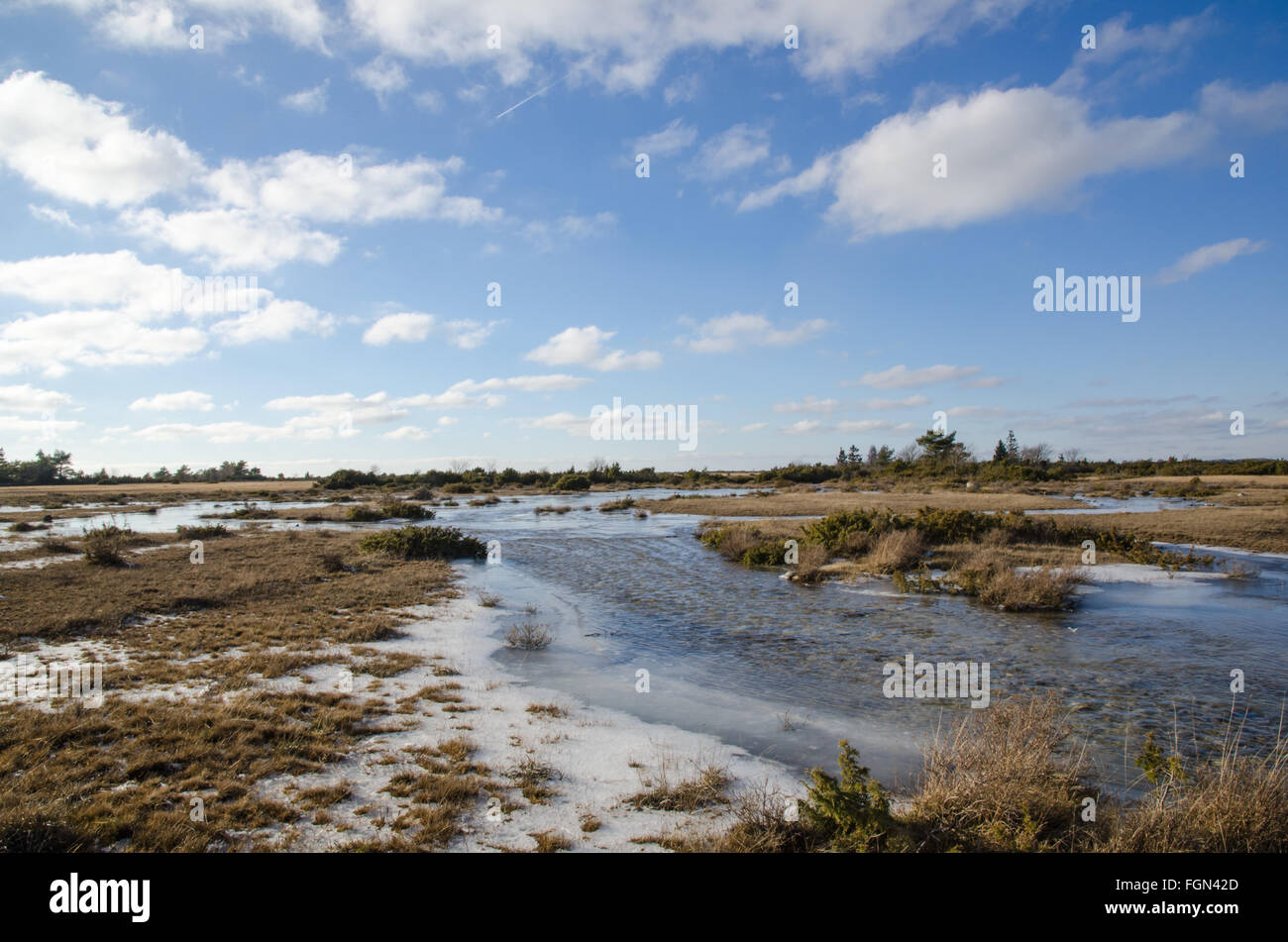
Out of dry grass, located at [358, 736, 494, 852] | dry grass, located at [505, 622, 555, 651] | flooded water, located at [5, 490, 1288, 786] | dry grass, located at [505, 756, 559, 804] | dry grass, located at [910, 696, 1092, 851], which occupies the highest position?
dry grass, located at [910, 696, 1092, 851]

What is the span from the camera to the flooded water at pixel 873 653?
27.5 ft

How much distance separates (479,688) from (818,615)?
9.36 metres

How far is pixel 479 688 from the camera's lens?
989 centimetres

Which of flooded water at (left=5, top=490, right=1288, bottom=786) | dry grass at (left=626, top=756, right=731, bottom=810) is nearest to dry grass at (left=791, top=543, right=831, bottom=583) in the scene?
flooded water at (left=5, top=490, right=1288, bottom=786)

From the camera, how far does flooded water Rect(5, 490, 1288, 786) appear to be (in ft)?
27.5

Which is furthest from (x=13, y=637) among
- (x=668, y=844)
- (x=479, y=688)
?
(x=668, y=844)

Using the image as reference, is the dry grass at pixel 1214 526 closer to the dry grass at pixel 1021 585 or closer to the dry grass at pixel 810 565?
the dry grass at pixel 1021 585

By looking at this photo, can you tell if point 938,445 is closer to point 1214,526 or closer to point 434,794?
point 1214,526

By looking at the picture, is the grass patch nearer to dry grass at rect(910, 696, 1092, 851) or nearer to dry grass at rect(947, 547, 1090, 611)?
dry grass at rect(947, 547, 1090, 611)

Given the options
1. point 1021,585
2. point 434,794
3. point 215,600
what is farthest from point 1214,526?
point 215,600
